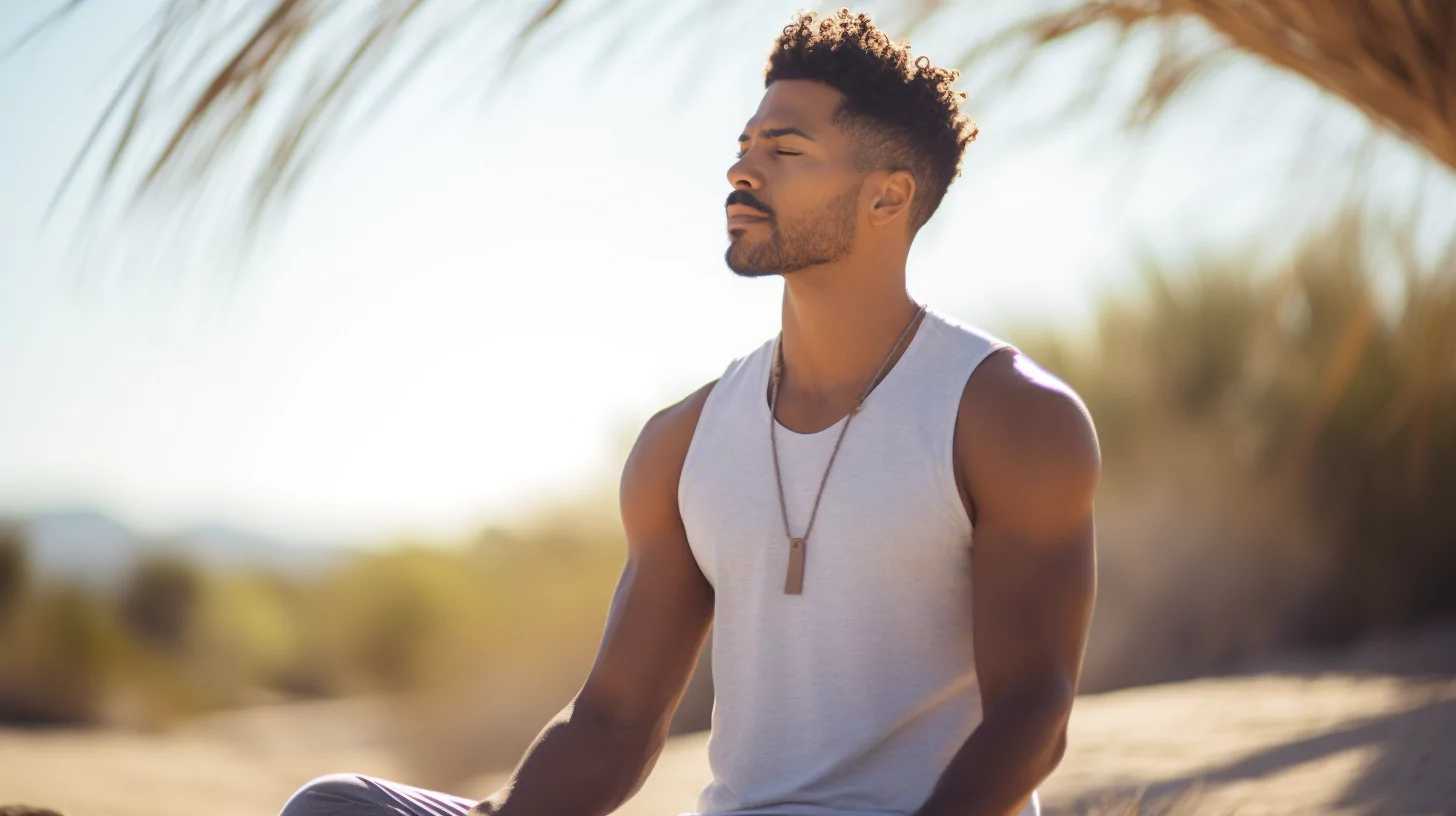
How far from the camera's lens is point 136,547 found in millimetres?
8820

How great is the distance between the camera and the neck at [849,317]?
2.10 m

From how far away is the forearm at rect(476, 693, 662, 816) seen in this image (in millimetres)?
2061

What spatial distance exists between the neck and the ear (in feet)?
0.22

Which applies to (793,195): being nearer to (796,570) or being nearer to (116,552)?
(796,570)

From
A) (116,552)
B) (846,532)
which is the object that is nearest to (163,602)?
(116,552)

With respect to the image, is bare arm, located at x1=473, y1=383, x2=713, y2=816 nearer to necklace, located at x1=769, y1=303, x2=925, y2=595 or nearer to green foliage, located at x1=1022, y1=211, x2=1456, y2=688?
necklace, located at x1=769, y1=303, x2=925, y2=595

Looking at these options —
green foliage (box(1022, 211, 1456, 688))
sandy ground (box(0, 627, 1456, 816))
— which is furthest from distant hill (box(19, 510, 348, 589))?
green foliage (box(1022, 211, 1456, 688))

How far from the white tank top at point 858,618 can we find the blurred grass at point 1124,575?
411cm

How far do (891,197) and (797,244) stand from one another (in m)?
0.18

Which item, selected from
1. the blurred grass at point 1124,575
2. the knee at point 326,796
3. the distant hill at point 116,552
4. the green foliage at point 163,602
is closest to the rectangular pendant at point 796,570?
the knee at point 326,796

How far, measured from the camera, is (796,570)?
6.41 feet

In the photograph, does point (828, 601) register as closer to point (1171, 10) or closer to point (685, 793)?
point (1171, 10)

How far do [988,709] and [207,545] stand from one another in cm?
825

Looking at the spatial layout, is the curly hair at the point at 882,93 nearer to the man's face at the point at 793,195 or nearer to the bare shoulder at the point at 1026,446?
the man's face at the point at 793,195
